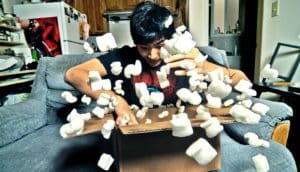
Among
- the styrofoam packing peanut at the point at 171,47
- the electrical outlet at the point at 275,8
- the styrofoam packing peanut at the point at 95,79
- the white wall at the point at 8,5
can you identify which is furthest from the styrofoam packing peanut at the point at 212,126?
the white wall at the point at 8,5

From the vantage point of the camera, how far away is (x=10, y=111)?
113 cm

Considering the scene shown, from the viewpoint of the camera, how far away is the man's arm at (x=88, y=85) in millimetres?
651

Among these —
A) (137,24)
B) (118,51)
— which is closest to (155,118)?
(137,24)

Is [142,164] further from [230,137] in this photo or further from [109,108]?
[230,137]

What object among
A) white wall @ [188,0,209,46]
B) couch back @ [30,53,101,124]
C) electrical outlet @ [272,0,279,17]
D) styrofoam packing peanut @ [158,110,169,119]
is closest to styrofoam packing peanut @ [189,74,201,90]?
styrofoam packing peanut @ [158,110,169,119]

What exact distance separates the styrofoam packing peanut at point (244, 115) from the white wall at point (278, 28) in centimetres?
150

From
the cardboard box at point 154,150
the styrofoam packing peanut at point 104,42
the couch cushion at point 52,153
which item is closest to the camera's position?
the cardboard box at point 154,150

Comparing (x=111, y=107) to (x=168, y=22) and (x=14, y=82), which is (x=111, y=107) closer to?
(x=168, y=22)

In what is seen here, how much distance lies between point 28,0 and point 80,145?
231 cm

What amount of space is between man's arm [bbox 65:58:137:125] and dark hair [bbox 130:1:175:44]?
0.21m

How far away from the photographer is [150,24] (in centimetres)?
87

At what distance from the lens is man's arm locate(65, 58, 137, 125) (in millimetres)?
651

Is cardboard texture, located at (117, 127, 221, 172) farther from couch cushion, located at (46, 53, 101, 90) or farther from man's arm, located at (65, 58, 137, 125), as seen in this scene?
couch cushion, located at (46, 53, 101, 90)

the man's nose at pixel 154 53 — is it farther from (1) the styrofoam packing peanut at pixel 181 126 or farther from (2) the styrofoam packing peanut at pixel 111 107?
(1) the styrofoam packing peanut at pixel 181 126
